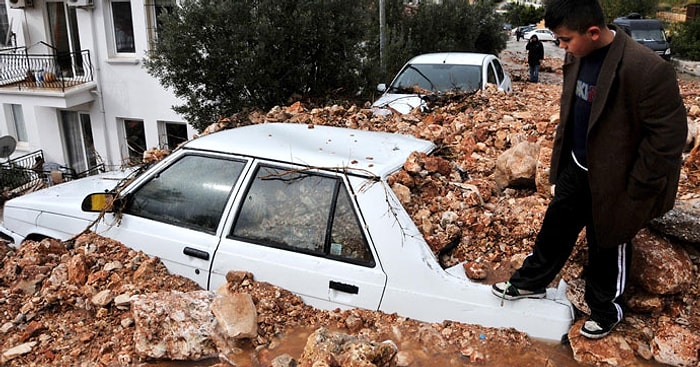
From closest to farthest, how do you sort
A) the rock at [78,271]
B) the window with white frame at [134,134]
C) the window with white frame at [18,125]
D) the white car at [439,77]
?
1. the rock at [78,271]
2. the white car at [439,77]
3. the window with white frame at [134,134]
4. the window with white frame at [18,125]

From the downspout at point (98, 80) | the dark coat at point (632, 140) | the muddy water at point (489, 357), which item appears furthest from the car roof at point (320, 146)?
the downspout at point (98, 80)

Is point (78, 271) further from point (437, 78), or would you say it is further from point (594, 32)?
point (437, 78)

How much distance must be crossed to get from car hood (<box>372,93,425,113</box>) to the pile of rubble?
353cm

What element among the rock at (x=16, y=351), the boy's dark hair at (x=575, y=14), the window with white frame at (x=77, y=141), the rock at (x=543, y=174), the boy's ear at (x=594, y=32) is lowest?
the window with white frame at (x=77, y=141)

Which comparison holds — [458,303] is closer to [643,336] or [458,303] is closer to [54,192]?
[643,336]

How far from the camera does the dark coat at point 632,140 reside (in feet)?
7.69

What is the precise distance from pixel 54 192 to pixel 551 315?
3588 millimetres

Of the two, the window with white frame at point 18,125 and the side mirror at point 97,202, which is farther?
the window with white frame at point 18,125

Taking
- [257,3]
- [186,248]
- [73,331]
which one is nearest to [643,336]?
[186,248]

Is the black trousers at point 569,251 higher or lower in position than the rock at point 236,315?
higher

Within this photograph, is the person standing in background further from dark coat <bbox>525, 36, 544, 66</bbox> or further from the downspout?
the downspout

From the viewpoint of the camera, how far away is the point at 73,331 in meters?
3.26

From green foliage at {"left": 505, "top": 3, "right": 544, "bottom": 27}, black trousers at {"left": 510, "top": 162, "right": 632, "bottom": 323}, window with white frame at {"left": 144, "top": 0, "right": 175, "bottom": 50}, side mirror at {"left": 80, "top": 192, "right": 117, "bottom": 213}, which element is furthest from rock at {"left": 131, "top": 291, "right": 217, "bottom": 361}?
green foliage at {"left": 505, "top": 3, "right": 544, "bottom": 27}

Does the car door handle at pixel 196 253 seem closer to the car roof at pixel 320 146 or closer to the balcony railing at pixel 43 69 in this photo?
the car roof at pixel 320 146
